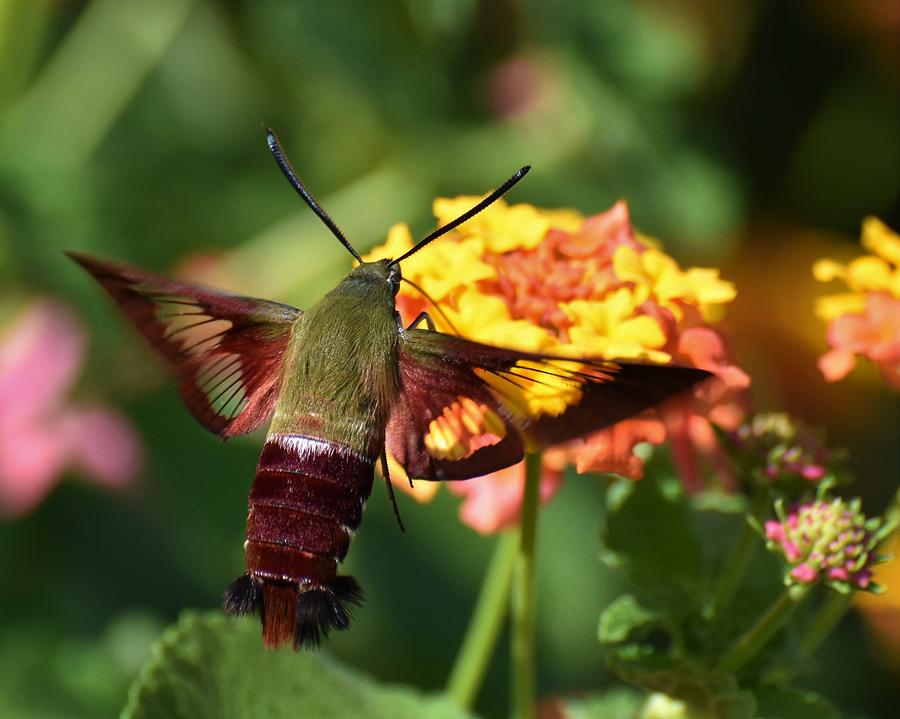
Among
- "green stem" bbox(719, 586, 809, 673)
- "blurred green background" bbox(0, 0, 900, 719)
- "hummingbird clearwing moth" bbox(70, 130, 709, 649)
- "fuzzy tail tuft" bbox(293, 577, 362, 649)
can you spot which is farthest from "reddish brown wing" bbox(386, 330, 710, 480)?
"blurred green background" bbox(0, 0, 900, 719)

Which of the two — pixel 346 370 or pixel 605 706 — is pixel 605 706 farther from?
pixel 346 370

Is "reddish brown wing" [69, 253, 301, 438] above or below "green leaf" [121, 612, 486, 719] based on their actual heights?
above

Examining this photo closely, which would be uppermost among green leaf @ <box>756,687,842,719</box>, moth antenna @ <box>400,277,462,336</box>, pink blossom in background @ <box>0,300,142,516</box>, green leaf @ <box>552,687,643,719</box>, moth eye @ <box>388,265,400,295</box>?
pink blossom in background @ <box>0,300,142,516</box>

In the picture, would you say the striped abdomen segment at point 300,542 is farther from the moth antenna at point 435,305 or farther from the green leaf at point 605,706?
the green leaf at point 605,706

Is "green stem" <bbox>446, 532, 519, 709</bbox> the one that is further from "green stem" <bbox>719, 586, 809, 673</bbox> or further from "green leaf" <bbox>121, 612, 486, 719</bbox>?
"green stem" <bbox>719, 586, 809, 673</bbox>

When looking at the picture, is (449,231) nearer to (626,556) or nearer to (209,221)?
(626,556)

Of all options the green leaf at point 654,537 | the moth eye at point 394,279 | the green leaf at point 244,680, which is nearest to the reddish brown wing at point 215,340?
the moth eye at point 394,279

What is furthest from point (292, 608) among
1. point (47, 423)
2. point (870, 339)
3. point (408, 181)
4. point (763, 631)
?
point (408, 181)
